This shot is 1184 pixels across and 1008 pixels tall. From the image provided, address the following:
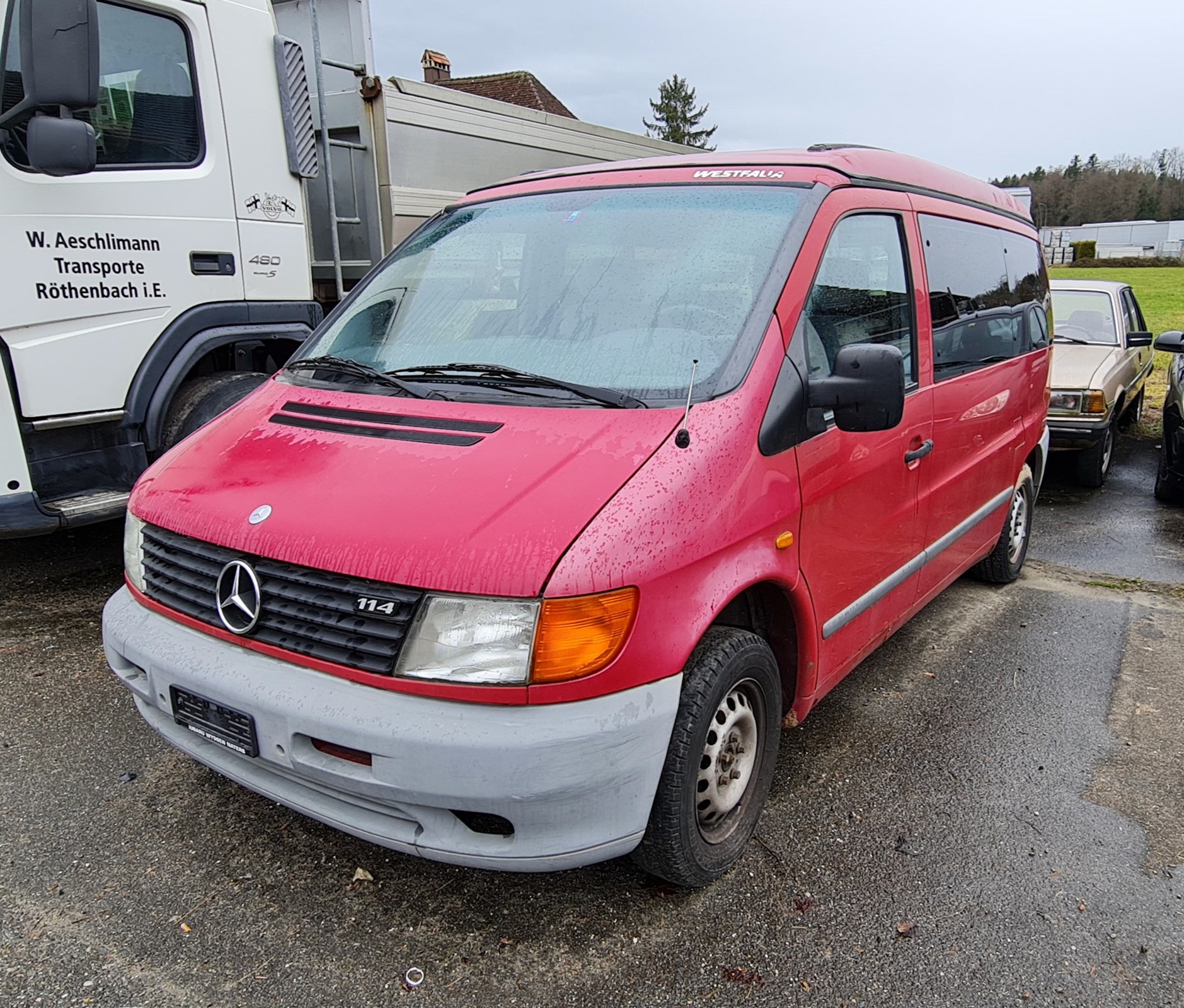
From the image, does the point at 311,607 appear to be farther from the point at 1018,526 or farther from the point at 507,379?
the point at 1018,526

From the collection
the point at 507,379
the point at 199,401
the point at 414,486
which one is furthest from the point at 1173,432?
the point at 199,401

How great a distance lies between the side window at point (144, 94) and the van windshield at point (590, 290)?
1635 millimetres

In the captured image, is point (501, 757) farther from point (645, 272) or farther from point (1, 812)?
point (1, 812)

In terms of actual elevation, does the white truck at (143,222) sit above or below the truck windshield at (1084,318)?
above

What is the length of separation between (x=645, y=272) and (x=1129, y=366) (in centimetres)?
752

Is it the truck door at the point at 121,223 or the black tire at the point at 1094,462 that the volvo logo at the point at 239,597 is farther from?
the black tire at the point at 1094,462

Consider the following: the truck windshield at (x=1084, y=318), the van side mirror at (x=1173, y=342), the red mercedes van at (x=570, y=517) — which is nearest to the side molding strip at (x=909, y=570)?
the red mercedes van at (x=570, y=517)

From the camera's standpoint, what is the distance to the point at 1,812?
9.41 feet

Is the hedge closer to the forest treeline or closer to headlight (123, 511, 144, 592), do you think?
the forest treeline

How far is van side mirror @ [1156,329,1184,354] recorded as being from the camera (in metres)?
6.22

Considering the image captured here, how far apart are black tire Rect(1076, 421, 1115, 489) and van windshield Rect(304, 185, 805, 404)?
5.71 m

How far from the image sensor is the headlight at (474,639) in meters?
2.00

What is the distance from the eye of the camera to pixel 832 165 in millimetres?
3021

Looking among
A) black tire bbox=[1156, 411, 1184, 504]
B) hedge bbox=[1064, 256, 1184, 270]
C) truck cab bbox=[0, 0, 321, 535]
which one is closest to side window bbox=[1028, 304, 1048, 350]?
black tire bbox=[1156, 411, 1184, 504]
